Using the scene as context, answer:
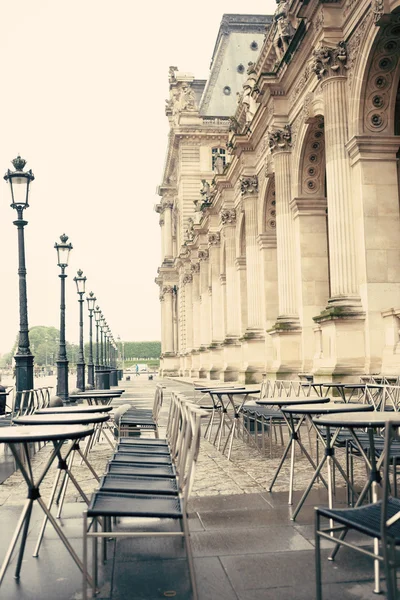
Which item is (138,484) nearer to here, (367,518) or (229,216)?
(367,518)

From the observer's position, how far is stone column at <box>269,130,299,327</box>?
22.5 m

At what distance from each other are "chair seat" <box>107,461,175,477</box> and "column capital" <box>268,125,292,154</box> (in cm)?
1859

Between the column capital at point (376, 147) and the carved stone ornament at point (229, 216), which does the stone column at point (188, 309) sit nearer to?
the carved stone ornament at point (229, 216)

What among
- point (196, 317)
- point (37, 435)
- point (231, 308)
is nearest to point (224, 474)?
point (37, 435)

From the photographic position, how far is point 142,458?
5.98 m

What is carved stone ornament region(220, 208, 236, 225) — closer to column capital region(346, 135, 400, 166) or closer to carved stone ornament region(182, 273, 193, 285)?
column capital region(346, 135, 400, 166)

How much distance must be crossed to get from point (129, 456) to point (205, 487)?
177cm

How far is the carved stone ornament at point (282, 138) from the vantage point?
74.2ft

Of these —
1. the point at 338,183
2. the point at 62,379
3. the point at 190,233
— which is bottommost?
the point at 62,379

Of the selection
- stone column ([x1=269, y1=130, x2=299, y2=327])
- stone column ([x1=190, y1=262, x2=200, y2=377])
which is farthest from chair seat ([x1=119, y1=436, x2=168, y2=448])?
stone column ([x1=190, y1=262, x2=200, y2=377])

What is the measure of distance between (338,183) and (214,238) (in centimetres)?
2429

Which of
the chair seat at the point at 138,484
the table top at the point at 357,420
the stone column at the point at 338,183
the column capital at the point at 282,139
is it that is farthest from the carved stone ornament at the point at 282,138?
the chair seat at the point at 138,484

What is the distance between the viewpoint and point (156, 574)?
4422 millimetres

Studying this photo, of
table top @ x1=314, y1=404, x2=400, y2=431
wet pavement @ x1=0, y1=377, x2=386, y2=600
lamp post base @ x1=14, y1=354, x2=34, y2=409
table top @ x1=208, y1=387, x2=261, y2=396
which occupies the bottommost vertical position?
wet pavement @ x1=0, y1=377, x2=386, y2=600
